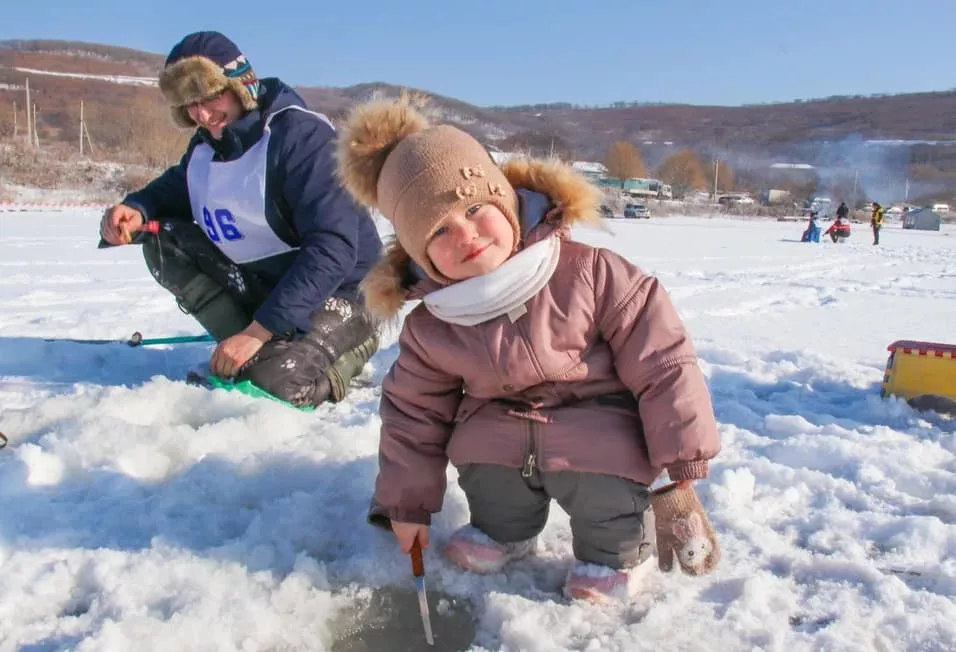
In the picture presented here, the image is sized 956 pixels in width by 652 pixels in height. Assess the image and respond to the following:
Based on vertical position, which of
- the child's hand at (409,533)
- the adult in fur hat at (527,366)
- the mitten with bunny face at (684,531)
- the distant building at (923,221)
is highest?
the adult in fur hat at (527,366)

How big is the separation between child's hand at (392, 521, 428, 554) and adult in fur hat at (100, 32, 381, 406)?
2.90ft

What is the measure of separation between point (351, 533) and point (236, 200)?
1109 mm

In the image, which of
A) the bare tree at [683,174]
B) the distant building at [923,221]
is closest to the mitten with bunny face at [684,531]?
the distant building at [923,221]

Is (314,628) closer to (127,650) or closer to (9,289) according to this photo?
(127,650)

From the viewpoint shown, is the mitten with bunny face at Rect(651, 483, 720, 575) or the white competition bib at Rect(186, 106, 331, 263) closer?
the mitten with bunny face at Rect(651, 483, 720, 575)

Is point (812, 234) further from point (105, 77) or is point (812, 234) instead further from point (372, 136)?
point (105, 77)

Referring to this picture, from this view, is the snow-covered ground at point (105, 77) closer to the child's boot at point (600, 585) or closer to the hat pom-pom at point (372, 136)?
the hat pom-pom at point (372, 136)

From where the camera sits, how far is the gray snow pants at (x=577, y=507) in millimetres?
1146

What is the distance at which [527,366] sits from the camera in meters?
1.13

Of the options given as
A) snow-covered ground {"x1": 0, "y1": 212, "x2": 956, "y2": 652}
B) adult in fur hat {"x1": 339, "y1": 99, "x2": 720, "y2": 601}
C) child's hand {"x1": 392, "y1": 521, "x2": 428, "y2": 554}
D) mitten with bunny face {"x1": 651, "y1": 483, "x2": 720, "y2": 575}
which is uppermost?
adult in fur hat {"x1": 339, "y1": 99, "x2": 720, "y2": 601}

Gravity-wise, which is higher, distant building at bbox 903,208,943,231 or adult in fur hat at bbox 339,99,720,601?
adult in fur hat at bbox 339,99,720,601

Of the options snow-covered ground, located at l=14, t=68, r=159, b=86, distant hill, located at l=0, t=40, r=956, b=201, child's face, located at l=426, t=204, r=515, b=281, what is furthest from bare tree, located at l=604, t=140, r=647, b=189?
child's face, located at l=426, t=204, r=515, b=281

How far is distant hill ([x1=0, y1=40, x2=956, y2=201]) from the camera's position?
168 ft

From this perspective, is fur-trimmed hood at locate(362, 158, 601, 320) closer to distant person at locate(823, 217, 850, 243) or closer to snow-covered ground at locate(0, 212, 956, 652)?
snow-covered ground at locate(0, 212, 956, 652)
